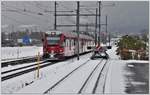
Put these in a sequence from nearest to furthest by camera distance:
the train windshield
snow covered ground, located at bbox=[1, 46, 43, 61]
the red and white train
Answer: the red and white train → the train windshield → snow covered ground, located at bbox=[1, 46, 43, 61]

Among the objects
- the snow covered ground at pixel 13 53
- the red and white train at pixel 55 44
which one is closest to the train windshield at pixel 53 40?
the red and white train at pixel 55 44

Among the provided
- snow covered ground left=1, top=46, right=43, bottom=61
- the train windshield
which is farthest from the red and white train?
snow covered ground left=1, top=46, right=43, bottom=61

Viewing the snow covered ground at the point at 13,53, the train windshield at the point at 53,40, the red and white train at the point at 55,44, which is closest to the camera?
the red and white train at the point at 55,44

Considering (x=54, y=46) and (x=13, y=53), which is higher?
(x=54, y=46)

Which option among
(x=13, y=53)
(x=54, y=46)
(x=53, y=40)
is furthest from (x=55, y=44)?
(x=13, y=53)

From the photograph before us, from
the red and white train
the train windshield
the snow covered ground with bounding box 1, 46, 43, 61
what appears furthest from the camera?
the snow covered ground with bounding box 1, 46, 43, 61

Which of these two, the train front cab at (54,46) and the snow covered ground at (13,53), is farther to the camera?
the snow covered ground at (13,53)

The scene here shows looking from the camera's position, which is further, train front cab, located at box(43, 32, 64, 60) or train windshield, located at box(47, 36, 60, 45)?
train windshield, located at box(47, 36, 60, 45)

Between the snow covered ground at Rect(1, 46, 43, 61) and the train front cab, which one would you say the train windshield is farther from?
the snow covered ground at Rect(1, 46, 43, 61)

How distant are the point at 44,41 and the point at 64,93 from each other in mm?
26541

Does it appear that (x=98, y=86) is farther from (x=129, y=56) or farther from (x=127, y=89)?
(x=129, y=56)

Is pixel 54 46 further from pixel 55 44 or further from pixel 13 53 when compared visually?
pixel 13 53

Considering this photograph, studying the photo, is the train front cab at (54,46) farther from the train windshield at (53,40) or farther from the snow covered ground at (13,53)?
the snow covered ground at (13,53)

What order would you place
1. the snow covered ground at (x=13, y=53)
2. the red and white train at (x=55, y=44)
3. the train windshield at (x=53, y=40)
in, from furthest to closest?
the snow covered ground at (x=13, y=53) < the train windshield at (x=53, y=40) < the red and white train at (x=55, y=44)
